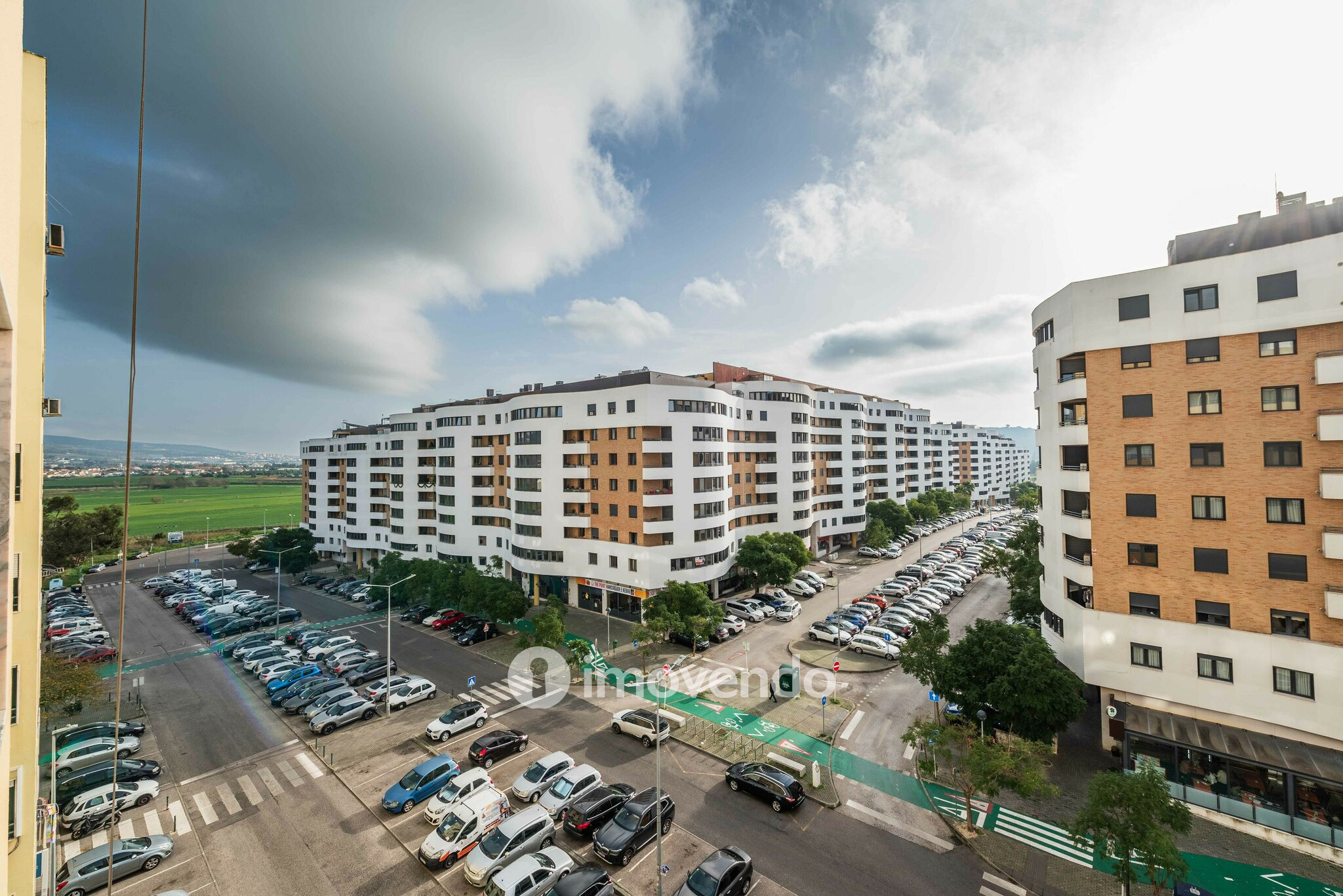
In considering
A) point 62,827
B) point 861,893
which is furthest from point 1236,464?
point 62,827

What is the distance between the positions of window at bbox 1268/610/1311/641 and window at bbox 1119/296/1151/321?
1413 centimetres

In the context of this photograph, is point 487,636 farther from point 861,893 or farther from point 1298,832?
point 1298,832

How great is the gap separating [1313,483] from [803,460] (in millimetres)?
45937

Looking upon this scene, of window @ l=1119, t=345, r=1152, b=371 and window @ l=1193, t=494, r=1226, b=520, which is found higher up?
window @ l=1119, t=345, r=1152, b=371

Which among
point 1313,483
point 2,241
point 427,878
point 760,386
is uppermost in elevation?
point 760,386

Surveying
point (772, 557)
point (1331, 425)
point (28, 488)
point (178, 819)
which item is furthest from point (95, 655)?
point (1331, 425)

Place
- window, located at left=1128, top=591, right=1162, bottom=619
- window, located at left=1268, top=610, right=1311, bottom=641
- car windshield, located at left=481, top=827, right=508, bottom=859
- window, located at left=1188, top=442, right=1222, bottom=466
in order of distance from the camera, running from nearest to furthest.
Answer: car windshield, located at left=481, top=827, right=508, bottom=859, window, located at left=1268, top=610, right=1311, bottom=641, window, located at left=1188, top=442, right=1222, bottom=466, window, located at left=1128, top=591, right=1162, bottom=619

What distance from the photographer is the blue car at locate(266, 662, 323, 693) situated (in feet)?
120

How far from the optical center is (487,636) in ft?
150

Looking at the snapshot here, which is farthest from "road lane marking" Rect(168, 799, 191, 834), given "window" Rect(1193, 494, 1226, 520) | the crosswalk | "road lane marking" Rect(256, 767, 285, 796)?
"window" Rect(1193, 494, 1226, 520)

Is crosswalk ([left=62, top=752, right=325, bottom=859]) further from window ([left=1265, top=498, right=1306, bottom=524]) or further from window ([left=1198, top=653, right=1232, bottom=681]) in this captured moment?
window ([left=1265, top=498, right=1306, bottom=524])

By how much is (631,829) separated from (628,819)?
49 cm

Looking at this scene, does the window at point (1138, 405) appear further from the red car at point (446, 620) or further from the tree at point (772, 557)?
the red car at point (446, 620)

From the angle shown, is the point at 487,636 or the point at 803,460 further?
the point at 803,460
